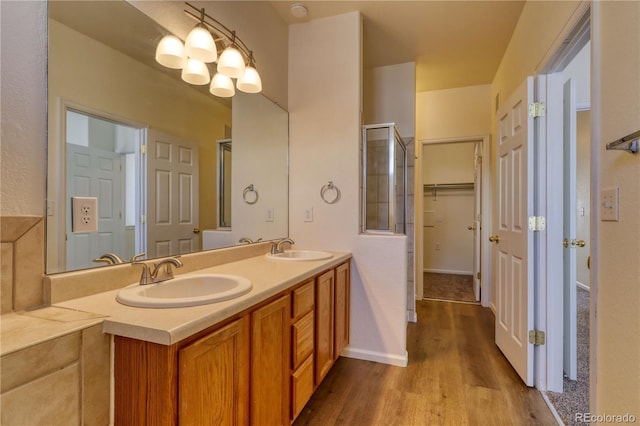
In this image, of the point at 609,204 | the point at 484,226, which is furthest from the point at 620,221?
the point at 484,226

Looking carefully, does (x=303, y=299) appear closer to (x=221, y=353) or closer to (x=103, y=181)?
(x=221, y=353)

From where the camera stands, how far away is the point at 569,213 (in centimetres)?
189

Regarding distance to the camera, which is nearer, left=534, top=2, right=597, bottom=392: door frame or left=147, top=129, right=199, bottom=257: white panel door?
left=147, top=129, right=199, bottom=257: white panel door

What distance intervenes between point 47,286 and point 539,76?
2.65m

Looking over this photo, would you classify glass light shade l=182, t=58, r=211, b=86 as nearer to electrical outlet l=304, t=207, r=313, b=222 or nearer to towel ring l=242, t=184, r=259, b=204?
towel ring l=242, t=184, r=259, b=204

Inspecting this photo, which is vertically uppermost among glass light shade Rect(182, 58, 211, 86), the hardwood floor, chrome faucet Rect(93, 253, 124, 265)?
glass light shade Rect(182, 58, 211, 86)

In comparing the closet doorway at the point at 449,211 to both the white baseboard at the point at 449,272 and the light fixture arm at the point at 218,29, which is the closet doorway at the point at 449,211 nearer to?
the white baseboard at the point at 449,272

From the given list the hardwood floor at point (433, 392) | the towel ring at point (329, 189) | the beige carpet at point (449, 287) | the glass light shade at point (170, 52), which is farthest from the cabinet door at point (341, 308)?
the beige carpet at point (449, 287)

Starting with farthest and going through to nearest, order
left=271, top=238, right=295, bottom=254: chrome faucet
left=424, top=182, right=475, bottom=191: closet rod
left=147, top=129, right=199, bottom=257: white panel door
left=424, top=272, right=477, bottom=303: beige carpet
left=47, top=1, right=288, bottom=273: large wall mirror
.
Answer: left=424, top=182, right=475, bottom=191: closet rod, left=424, top=272, right=477, bottom=303: beige carpet, left=271, top=238, right=295, bottom=254: chrome faucet, left=147, top=129, right=199, bottom=257: white panel door, left=47, top=1, right=288, bottom=273: large wall mirror

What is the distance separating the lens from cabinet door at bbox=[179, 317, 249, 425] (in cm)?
84

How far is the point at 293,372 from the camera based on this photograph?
4.65 feet

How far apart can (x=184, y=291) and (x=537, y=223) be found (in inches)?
79.6

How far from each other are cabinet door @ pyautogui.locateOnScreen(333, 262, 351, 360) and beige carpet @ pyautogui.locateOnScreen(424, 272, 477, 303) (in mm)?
2085

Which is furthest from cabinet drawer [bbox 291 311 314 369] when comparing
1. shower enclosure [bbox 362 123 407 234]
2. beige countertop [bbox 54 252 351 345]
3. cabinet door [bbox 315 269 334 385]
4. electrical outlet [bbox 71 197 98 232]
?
shower enclosure [bbox 362 123 407 234]
